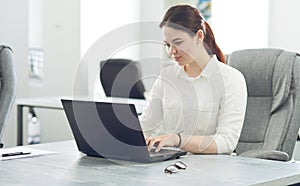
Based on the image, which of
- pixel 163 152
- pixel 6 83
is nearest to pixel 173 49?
pixel 163 152

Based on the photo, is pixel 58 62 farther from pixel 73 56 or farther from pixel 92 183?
pixel 92 183

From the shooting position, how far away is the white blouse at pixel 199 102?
2.32m

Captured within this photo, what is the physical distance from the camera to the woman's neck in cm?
246

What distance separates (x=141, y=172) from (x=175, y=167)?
11cm

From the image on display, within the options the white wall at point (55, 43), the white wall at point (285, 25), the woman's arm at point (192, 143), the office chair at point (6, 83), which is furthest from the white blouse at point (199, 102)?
the white wall at point (285, 25)

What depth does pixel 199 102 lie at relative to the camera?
2.45 m

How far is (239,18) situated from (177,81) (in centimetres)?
304

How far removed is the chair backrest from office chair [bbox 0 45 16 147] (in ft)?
4.78

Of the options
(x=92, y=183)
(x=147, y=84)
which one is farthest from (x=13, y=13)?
(x=92, y=183)

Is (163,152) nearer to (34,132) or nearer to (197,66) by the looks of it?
(197,66)

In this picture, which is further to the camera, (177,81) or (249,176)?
(177,81)

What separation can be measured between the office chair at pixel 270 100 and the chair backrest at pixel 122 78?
1.62 metres

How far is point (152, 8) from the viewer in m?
6.29

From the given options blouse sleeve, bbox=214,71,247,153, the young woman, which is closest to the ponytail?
the young woman
